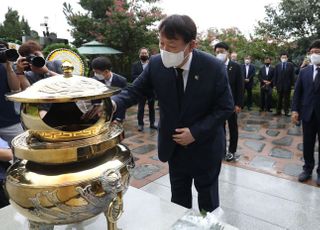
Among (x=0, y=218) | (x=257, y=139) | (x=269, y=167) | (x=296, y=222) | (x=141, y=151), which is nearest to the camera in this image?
(x=0, y=218)

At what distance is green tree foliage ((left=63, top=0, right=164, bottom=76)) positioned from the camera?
45.1 feet

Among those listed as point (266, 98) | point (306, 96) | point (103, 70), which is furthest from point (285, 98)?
point (103, 70)

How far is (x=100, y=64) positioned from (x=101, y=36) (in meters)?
11.2

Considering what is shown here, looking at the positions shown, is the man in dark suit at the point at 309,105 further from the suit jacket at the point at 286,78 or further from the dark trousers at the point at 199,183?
the suit jacket at the point at 286,78

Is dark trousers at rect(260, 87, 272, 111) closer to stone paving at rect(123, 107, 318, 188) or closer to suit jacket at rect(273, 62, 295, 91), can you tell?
suit jacket at rect(273, 62, 295, 91)

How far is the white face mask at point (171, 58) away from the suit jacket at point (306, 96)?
2.61 meters

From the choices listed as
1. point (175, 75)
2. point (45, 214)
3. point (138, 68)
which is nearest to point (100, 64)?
point (175, 75)

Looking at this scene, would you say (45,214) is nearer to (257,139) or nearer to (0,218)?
(0,218)

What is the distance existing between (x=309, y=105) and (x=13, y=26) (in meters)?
28.6

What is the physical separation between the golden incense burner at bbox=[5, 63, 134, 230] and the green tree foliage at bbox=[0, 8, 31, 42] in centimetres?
2747

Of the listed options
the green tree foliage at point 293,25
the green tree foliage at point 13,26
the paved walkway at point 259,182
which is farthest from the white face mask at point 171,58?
the green tree foliage at point 13,26

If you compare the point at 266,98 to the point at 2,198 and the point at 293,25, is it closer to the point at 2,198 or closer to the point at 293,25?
the point at 293,25

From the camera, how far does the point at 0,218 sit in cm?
154

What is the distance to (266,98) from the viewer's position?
9.42 metres
